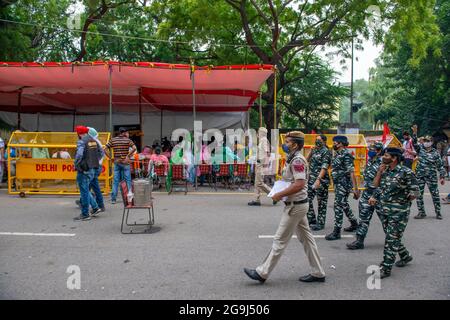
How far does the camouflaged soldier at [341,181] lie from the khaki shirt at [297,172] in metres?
2.12

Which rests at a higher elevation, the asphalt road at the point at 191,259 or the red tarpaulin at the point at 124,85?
the red tarpaulin at the point at 124,85

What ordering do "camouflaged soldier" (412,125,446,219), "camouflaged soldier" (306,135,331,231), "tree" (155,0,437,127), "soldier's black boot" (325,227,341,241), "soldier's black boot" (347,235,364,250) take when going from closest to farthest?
"soldier's black boot" (347,235,364,250) → "soldier's black boot" (325,227,341,241) → "camouflaged soldier" (306,135,331,231) → "camouflaged soldier" (412,125,446,219) → "tree" (155,0,437,127)

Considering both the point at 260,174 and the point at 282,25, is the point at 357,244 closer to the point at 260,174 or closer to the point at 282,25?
the point at 260,174

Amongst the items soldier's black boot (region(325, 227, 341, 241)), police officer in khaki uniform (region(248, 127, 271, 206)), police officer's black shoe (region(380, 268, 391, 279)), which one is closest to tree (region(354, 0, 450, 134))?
police officer in khaki uniform (region(248, 127, 271, 206))

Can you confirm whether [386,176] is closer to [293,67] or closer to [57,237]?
[57,237]

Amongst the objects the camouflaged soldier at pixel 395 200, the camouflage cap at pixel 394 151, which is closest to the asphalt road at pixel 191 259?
the camouflaged soldier at pixel 395 200

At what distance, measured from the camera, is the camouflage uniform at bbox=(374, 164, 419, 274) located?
4629 mm

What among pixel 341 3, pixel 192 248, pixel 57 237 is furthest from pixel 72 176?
pixel 341 3

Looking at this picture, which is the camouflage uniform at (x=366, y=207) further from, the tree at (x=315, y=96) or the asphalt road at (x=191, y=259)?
the tree at (x=315, y=96)

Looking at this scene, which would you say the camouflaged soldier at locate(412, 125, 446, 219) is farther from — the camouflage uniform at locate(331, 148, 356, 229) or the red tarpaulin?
the red tarpaulin


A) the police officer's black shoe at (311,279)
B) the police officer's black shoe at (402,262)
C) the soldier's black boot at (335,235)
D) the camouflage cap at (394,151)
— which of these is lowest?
the police officer's black shoe at (311,279)

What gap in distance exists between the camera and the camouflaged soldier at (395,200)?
463 centimetres

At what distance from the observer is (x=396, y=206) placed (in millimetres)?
4684

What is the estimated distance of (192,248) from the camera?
19.0 feet
